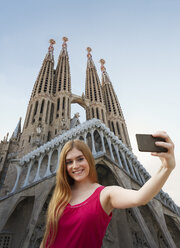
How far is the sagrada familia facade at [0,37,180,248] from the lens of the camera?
32.4 feet

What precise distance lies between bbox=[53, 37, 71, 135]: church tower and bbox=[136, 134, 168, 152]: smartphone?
21717 millimetres

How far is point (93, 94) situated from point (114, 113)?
6.66m

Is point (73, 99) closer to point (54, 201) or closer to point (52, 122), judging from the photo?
point (52, 122)

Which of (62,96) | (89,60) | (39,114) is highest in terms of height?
(89,60)

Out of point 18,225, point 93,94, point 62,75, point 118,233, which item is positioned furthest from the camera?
point 93,94

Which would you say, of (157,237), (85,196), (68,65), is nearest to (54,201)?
(85,196)

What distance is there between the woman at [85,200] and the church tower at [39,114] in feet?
59.7

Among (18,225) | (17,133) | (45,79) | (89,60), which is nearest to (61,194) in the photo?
(18,225)

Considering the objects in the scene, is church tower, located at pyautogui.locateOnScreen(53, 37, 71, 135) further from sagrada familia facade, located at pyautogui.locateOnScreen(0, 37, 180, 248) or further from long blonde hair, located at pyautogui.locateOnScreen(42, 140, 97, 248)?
long blonde hair, located at pyautogui.locateOnScreen(42, 140, 97, 248)

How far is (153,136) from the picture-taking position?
1226 millimetres

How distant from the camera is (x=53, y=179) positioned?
35.1 feet

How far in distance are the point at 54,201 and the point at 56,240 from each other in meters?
0.35

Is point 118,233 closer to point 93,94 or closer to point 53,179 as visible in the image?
point 53,179

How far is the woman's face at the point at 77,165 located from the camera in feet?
5.97
